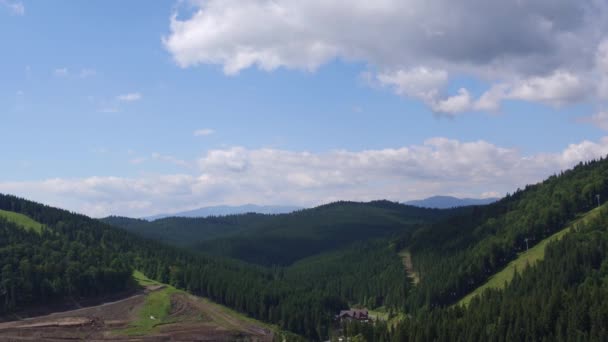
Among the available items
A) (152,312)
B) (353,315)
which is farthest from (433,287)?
(152,312)

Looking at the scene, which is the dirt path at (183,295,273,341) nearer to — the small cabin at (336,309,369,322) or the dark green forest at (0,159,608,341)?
the dark green forest at (0,159,608,341)

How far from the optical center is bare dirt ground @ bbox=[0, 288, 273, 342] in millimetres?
134500

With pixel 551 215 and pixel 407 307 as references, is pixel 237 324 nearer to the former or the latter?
pixel 407 307

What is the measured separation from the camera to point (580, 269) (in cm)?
14100

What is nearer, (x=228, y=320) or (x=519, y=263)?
(x=228, y=320)

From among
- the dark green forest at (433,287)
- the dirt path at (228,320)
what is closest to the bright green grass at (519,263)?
the dark green forest at (433,287)

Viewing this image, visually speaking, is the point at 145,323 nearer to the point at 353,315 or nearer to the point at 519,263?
the point at 353,315

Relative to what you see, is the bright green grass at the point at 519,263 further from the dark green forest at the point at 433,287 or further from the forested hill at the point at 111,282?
the forested hill at the point at 111,282

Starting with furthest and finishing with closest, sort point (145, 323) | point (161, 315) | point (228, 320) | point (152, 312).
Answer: point (228, 320) → point (152, 312) → point (161, 315) → point (145, 323)

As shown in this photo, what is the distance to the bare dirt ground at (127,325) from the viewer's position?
441ft

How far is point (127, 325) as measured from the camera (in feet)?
470

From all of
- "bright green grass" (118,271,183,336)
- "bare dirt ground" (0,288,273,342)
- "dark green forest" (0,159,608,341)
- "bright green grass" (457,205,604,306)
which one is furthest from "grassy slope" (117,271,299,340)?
"bright green grass" (457,205,604,306)

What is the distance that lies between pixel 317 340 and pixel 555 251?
223 feet

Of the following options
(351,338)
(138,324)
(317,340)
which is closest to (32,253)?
(138,324)
